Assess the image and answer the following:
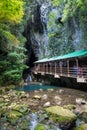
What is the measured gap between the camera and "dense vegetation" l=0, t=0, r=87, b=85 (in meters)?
18.9

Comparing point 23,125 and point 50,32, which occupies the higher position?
point 50,32

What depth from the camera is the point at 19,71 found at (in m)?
22.6

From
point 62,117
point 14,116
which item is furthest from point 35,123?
point 62,117

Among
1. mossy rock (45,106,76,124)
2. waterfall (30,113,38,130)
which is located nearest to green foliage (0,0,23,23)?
mossy rock (45,106,76,124)

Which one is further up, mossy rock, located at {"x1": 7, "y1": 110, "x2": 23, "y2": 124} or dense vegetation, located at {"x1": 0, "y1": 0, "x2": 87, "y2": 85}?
dense vegetation, located at {"x1": 0, "y1": 0, "x2": 87, "y2": 85}

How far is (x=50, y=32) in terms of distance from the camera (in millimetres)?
32500

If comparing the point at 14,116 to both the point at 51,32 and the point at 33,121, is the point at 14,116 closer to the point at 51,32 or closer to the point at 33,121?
the point at 33,121

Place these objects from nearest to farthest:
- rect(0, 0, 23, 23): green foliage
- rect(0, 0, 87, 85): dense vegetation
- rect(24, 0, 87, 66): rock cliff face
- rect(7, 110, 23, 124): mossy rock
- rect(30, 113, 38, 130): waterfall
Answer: rect(0, 0, 23, 23): green foliage
rect(30, 113, 38, 130): waterfall
rect(7, 110, 23, 124): mossy rock
rect(0, 0, 87, 85): dense vegetation
rect(24, 0, 87, 66): rock cliff face

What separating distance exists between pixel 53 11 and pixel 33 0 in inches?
210

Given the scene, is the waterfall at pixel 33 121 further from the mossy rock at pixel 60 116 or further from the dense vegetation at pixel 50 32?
the dense vegetation at pixel 50 32

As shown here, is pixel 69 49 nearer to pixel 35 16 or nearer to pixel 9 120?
pixel 35 16

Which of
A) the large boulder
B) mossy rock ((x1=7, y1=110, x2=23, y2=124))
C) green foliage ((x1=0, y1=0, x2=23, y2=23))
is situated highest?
green foliage ((x1=0, y1=0, x2=23, y2=23))

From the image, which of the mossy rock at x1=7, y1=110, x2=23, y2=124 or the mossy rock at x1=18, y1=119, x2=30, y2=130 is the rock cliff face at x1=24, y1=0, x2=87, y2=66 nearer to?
the mossy rock at x1=7, y1=110, x2=23, y2=124

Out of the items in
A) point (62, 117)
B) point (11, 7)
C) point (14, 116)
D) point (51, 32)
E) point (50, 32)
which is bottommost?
point (14, 116)
